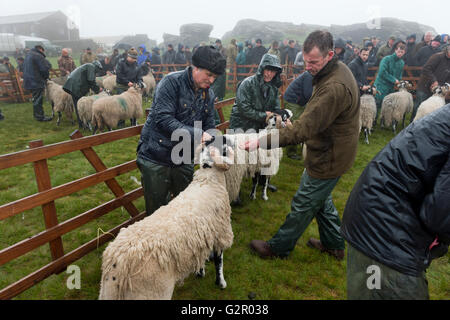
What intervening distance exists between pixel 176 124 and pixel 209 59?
72 cm

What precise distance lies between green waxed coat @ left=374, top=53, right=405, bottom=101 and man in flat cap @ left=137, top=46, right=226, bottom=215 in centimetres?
832

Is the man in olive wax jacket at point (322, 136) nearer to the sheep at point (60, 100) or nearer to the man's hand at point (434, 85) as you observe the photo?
the man's hand at point (434, 85)

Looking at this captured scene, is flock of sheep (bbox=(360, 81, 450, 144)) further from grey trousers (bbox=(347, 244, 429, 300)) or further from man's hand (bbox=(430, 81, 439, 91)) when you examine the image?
grey trousers (bbox=(347, 244, 429, 300))

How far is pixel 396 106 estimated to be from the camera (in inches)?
350

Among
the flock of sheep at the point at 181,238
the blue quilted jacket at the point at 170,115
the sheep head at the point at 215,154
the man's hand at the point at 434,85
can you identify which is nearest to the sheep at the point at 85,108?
the flock of sheep at the point at 181,238

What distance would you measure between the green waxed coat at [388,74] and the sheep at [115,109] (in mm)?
8175

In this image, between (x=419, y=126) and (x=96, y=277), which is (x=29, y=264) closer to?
(x=96, y=277)

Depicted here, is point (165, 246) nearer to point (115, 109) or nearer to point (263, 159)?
point (263, 159)

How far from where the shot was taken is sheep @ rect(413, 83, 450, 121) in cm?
770

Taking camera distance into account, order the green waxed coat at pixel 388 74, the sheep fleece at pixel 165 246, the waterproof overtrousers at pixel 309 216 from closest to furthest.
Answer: the sheep fleece at pixel 165 246, the waterproof overtrousers at pixel 309 216, the green waxed coat at pixel 388 74

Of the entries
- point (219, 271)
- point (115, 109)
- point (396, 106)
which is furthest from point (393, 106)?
point (115, 109)

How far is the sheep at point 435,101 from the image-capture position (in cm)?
770

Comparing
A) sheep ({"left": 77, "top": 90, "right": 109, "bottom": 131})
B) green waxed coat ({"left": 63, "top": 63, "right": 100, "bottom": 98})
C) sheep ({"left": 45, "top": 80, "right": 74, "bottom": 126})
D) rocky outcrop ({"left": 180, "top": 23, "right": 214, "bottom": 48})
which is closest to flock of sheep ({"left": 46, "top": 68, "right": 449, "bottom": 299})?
sheep ({"left": 77, "top": 90, "right": 109, "bottom": 131})
